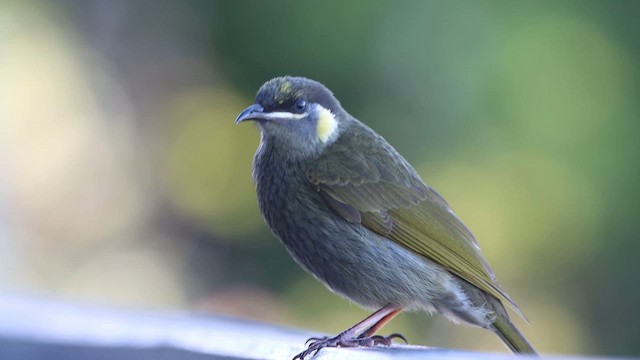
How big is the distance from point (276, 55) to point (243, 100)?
0.67 meters

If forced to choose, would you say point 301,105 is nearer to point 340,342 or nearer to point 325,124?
point 325,124

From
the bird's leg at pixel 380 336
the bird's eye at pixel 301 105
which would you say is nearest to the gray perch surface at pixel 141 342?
the bird's leg at pixel 380 336

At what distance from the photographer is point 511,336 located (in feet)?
9.67

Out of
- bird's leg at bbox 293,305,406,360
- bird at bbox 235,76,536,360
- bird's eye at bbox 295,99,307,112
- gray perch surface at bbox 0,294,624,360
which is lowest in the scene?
gray perch surface at bbox 0,294,624,360

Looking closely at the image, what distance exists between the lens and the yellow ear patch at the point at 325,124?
10.4 feet

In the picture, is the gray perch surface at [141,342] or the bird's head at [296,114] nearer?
the gray perch surface at [141,342]

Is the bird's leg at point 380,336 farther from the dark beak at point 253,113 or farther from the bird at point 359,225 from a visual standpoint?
the dark beak at point 253,113

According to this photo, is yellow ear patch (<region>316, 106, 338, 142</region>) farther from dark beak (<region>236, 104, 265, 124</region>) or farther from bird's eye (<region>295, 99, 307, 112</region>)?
dark beak (<region>236, 104, 265, 124</region>)

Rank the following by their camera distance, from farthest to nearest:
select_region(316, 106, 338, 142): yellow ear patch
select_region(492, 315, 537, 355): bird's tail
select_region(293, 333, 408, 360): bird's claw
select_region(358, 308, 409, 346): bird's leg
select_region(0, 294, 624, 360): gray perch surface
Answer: select_region(316, 106, 338, 142): yellow ear patch < select_region(492, 315, 537, 355): bird's tail < select_region(358, 308, 409, 346): bird's leg < select_region(293, 333, 408, 360): bird's claw < select_region(0, 294, 624, 360): gray perch surface

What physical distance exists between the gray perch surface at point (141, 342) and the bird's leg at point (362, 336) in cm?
9

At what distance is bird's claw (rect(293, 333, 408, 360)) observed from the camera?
216 cm

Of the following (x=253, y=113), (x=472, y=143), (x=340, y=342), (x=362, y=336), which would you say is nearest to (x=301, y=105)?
(x=253, y=113)

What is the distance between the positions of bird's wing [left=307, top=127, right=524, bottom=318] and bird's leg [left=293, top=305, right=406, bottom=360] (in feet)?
0.71

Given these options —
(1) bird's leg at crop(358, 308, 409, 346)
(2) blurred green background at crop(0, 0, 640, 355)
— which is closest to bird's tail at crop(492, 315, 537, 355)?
(1) bird's leg at crop(358, 308, 409, 346)
